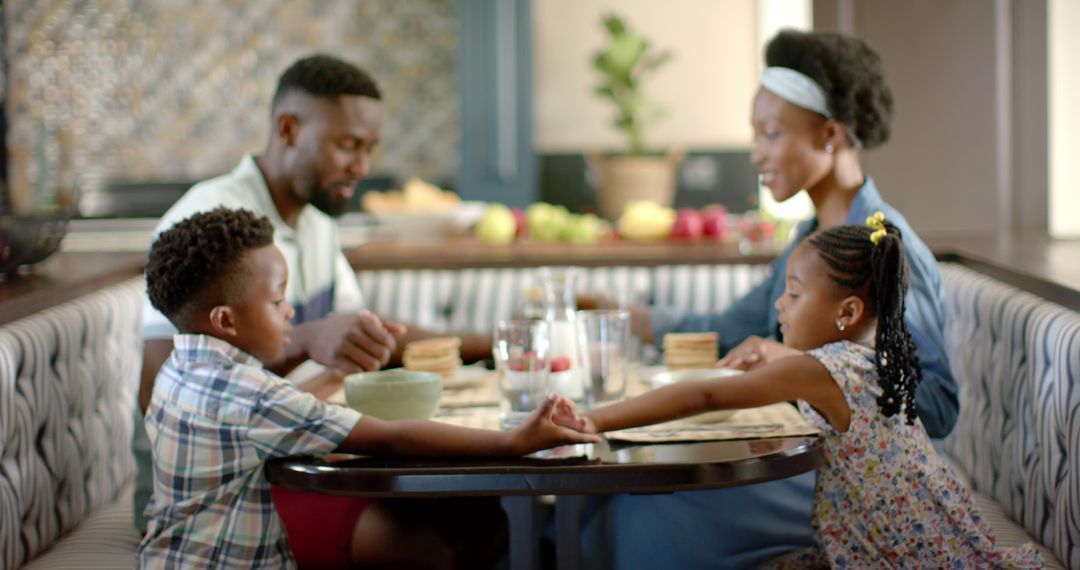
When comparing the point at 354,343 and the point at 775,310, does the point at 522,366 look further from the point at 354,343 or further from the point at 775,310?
the point at 775,310

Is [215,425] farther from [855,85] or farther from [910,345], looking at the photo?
[855,85]

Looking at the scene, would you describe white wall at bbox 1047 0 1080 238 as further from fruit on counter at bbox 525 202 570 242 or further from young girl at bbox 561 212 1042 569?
young girl at bbox 561 212 1042 569

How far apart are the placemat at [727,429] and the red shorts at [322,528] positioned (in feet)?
1.79

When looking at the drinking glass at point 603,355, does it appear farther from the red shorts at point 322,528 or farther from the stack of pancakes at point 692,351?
the red shorts at point 322,528

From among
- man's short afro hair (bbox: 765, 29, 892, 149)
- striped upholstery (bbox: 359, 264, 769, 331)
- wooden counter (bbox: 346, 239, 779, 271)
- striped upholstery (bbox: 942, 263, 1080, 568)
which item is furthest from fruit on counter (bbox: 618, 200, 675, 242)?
man's short afro hair (bbox: 765, 29, 892, 149)

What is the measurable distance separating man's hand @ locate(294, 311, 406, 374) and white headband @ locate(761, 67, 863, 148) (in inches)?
38.5

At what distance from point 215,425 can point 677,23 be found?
14.3 ft

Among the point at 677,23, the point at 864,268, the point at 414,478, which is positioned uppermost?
the point at 677,23

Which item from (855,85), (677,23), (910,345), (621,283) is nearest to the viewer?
(910,345)

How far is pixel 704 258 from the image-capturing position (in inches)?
132

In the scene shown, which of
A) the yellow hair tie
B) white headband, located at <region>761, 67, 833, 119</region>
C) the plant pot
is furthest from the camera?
the plant pot

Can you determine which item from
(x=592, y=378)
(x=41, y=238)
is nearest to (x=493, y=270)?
(x=41, y=238)

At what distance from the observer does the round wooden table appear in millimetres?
1495

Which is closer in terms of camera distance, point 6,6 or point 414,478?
point 414,478
